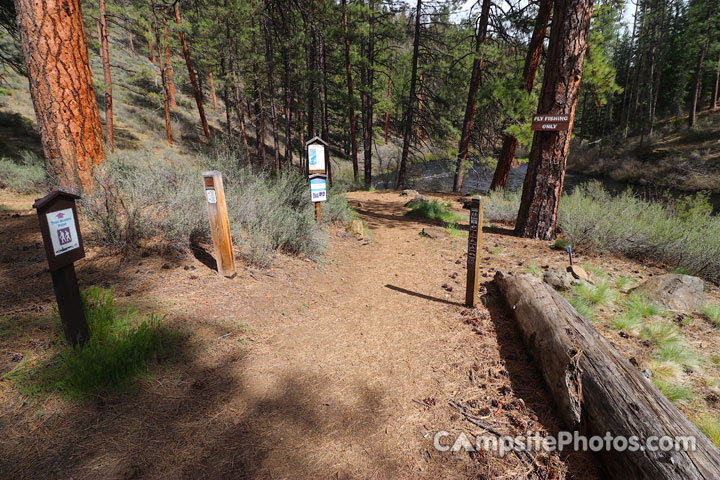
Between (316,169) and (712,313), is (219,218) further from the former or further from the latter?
(712,313)

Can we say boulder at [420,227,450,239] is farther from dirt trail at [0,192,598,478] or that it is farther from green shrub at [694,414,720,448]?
green shrub at [694,414,720,448]

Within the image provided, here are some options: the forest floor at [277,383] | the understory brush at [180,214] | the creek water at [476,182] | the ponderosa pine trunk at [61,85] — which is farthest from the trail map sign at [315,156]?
the creek water at [476,182]

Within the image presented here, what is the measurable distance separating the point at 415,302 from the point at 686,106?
156 feet

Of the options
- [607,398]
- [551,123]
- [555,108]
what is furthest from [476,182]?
[607,398]

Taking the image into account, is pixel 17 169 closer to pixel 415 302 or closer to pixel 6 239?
pixel 6 239

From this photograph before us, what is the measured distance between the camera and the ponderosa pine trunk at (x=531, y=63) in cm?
848

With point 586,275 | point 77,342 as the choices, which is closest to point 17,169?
point 77,342

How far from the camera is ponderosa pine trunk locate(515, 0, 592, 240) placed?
18.8 feet

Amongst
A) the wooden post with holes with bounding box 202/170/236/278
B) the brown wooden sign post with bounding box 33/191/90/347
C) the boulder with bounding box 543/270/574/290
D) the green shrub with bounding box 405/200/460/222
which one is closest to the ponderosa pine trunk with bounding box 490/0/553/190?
the green shrub with bounding box 405/200/460/222

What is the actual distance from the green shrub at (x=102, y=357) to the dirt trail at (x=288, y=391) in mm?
106

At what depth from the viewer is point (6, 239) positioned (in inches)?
166

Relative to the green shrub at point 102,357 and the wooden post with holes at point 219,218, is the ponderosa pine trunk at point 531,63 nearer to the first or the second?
the wooden post with holes at point 219,218

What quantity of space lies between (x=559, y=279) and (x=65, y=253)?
5.28 m

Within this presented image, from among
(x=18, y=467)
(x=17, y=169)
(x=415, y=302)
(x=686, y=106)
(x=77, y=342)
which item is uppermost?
(x=686, y=106)
